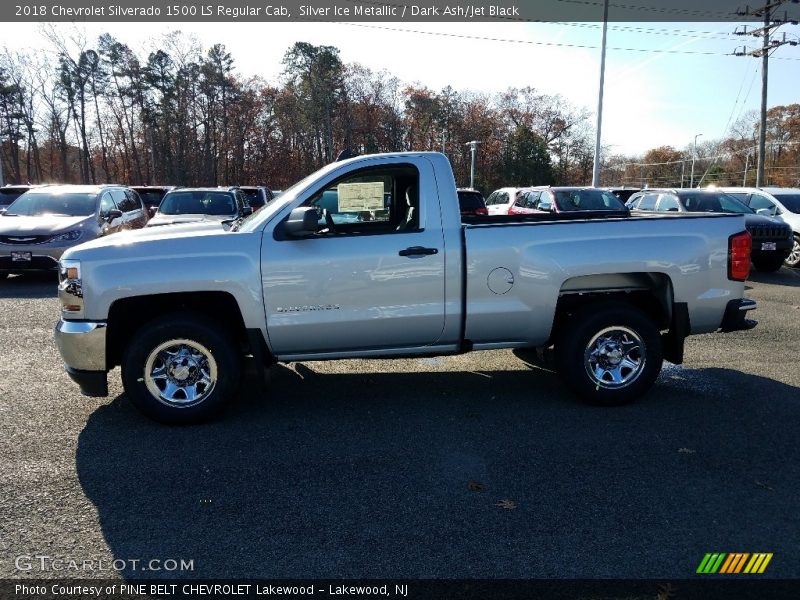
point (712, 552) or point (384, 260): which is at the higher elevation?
point (384, 260)

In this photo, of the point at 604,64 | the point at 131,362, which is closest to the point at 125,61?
the point at 604,64

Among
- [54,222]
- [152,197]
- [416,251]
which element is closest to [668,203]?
[416,251]

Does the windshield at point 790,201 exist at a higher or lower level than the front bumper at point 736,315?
A: higher

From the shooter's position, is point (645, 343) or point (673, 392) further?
point (673, 392)

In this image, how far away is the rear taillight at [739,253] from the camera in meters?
4.91

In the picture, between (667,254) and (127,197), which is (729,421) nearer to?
(667,254)

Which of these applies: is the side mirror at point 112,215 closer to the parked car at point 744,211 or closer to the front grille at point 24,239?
the front grille at point 24,239

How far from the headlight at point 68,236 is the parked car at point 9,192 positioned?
538cm

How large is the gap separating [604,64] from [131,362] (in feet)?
91.7

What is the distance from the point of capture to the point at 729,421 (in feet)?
15.6

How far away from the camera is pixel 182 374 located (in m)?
4.60

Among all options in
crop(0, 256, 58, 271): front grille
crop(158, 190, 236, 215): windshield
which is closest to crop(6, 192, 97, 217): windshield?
crop(0, 256, 58, 271): front grille

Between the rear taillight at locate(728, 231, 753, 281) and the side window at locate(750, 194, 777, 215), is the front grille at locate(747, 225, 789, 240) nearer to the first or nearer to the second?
the side window at locate(750, 194, 777, 215)

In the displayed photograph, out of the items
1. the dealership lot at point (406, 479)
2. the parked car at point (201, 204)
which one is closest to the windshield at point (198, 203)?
the parked car at point (201, 204)
